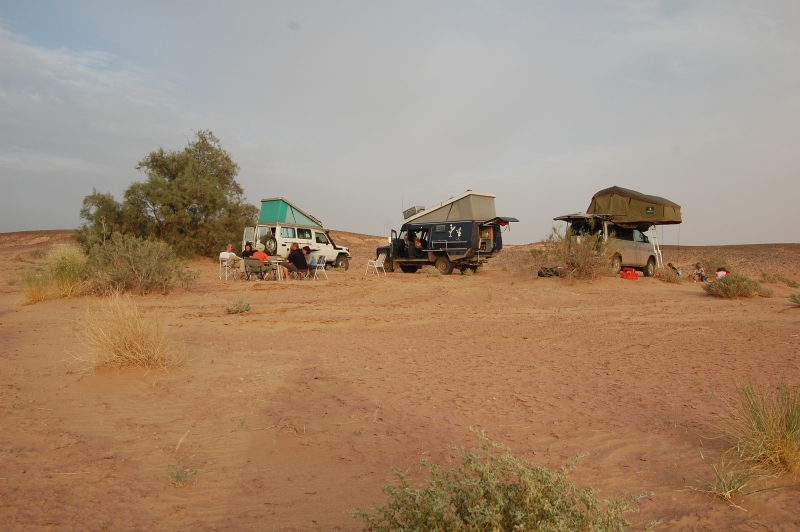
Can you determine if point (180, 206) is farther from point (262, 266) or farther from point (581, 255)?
point (581, 255)

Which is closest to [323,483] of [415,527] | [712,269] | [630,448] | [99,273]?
[415,527]

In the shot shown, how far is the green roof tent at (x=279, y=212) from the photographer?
80.0 feet

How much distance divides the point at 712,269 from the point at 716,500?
80.8 feet

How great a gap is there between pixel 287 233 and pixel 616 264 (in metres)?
12.8

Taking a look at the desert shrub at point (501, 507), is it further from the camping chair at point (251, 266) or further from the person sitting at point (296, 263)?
the person sitting at point (296, 263)

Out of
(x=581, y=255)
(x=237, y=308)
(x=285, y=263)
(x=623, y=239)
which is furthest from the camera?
(x=623, y=239)

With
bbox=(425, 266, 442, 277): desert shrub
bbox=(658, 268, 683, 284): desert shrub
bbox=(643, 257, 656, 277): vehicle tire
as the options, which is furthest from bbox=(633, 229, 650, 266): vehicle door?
bbox=(425, 266, 442, 277): desert shrub

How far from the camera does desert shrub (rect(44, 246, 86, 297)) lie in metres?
13.5

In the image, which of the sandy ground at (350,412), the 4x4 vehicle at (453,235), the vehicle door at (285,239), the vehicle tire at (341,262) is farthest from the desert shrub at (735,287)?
the vehicle tire at (341,262)

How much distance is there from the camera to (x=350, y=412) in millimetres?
5355

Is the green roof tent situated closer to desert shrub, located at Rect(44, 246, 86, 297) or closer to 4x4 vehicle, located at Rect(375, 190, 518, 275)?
4x4 vehicle, located at Rect(375, 190, 518, 275)

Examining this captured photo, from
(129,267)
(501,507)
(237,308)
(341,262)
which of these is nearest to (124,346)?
(237,308)

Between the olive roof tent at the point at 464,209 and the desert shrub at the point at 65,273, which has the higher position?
the olive roof tent at the point at 464,209

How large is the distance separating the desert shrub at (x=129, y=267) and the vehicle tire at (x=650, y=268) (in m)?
16.3
